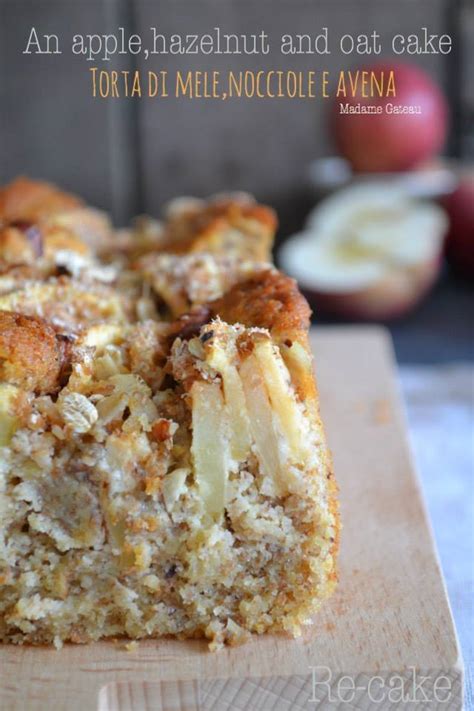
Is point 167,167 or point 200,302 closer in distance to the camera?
point 200,302

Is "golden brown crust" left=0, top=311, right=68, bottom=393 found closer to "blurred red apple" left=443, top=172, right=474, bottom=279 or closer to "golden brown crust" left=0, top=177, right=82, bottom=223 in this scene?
"golden brown crust" left=0, top=177, right=82, bottom=223

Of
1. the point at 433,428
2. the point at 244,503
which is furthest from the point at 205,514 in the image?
the point at 433,428

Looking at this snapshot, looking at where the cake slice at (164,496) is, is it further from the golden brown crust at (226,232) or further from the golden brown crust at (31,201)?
the golden brown crust at (31,201)

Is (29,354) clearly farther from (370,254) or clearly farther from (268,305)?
(370,254)

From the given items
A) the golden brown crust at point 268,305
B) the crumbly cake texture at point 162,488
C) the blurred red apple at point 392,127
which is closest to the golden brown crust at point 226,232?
the golden brown crust at point 268,305

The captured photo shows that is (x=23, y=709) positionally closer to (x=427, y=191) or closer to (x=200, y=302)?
(x=200, y=302)

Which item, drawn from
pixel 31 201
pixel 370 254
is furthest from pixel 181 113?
pixel 31 201

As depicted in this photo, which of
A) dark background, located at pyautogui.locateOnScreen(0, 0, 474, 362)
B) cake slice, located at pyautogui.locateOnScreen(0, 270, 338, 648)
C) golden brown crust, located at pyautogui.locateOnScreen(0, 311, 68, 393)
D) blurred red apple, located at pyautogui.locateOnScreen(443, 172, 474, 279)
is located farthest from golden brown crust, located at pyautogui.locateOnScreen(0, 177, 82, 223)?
dark background, located at pyautogui.locateOnScreen(0, 0, 474, 362)
